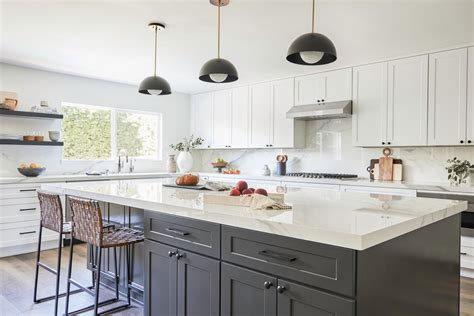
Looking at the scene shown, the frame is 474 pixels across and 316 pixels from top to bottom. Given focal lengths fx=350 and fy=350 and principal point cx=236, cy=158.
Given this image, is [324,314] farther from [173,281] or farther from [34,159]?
[34,159]

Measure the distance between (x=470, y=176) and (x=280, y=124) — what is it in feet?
8.21

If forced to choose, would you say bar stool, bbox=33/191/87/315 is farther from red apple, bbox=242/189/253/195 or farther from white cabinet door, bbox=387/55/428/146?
white cabinet door, bbox=387/55/428/146

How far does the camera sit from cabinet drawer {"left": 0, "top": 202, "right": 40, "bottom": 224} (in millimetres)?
4062

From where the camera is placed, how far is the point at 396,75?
163 inches

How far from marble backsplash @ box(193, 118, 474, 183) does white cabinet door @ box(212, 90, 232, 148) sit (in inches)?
14.5

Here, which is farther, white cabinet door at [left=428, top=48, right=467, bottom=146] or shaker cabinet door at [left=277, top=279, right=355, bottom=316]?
white cabinet door at [left=428, top=48, right=467, bottom=146]

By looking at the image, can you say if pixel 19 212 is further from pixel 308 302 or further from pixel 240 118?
pixel 308 302

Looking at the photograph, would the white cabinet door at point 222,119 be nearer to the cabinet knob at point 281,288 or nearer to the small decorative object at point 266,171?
the small decorative object at point 266,171

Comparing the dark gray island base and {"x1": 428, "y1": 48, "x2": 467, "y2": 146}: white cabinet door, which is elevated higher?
{"x1": 428, "y1": 48, "x2": 467, "y2": 146}: white cabinet door

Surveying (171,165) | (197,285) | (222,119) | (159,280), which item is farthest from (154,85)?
(171,165)

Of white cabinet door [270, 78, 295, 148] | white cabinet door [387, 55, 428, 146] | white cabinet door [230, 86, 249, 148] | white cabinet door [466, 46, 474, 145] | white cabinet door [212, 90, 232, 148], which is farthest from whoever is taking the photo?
white cabinet door [212, 90, 232, 148]

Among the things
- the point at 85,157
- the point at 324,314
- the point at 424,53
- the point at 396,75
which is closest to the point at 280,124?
the point at 396,75

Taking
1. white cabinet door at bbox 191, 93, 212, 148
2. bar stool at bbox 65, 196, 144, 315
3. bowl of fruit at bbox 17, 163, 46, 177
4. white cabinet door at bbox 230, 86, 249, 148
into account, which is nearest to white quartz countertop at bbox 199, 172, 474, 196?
white cabinet door at bbox 230, 86, 249, 148

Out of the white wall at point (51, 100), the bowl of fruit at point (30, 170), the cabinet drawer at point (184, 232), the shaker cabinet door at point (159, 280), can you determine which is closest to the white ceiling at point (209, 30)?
the white wall at point (51, 100)
